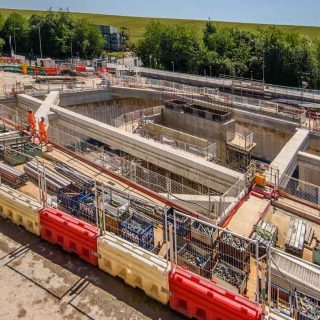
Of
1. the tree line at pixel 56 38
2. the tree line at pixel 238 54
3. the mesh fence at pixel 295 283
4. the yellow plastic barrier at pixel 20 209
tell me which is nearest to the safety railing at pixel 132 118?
the yellow plastic barrier at pixel 20 209

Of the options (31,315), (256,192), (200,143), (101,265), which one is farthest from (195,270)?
(200,143)

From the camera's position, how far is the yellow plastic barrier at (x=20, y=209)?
38.7ft

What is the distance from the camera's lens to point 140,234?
11164 mm

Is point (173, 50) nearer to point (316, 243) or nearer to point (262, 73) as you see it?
point (262, 73)

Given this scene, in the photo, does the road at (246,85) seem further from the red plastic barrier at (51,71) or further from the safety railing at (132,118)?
the safety railing at (132,118)

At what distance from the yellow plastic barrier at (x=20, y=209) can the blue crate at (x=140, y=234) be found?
267cm

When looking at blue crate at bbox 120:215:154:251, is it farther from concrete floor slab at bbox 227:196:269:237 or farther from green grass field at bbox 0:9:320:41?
green grass field at bbox 0:9:320:41

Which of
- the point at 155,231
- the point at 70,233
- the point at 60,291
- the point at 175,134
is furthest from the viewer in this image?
the point at 175,134

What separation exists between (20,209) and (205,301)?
6.67 meters

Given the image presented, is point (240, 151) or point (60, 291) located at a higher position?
point (60, 291)

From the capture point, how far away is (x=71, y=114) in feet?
104

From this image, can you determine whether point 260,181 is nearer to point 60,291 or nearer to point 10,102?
point 60,291

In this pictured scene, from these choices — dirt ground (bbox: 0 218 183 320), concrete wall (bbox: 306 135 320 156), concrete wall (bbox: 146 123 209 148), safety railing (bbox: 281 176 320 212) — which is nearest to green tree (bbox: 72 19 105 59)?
concrete wall (bbox: 146 123 209 148)

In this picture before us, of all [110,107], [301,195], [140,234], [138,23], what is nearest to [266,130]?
[301,195]
